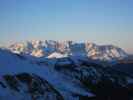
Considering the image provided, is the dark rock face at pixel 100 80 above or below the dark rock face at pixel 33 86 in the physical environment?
below

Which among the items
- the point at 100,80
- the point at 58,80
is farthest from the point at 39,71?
the point at 100,80

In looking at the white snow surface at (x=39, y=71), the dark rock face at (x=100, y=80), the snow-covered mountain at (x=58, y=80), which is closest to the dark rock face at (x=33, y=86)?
the snow-covered mountain at (x=58, y=80)

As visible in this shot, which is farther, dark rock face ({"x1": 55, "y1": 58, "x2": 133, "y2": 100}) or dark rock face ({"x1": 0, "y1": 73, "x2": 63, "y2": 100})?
dark rock face ({"x1": 55, "y1": 58, "x2": 133, "y2": 100})

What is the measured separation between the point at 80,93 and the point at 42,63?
3486 centimetres

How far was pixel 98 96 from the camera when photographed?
156500 millimetres

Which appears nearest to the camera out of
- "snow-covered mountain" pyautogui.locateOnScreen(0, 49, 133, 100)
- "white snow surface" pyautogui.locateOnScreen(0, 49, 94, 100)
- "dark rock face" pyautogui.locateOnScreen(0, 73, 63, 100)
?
"dark rock face" pyautogui.locateOnScreen(0, 73, 63, 100)

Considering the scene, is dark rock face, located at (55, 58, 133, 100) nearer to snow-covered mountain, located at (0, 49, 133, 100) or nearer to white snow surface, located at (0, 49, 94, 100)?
snow-covered mountain, located at (0, 49, 133, 100)

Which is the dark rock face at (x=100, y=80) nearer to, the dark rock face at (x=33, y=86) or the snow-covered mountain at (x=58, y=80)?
the snow-covered mountain at (x=58, y=80)

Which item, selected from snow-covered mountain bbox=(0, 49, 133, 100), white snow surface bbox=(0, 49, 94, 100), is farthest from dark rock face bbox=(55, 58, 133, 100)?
white snow surface bbox=(0, 49, 94, 100)

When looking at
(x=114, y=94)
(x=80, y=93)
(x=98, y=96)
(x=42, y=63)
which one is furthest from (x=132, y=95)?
(x=42, y=63)

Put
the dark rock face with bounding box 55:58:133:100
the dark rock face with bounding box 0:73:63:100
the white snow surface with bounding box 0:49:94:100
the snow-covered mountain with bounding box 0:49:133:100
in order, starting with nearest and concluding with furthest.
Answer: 1. the dark rock face with bounding box 0:73:63:100
2. the snow-covered mountain with bounding box 0:49:133:100
3. the white snow surface with bounding box 0:49:94:100
4. the dark rock face with bounding box 55:58:133:100

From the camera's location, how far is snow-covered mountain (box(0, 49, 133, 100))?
416 feet

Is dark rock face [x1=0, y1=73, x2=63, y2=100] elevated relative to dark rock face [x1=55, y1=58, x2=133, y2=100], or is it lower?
elevated

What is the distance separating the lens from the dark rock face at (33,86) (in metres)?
125
